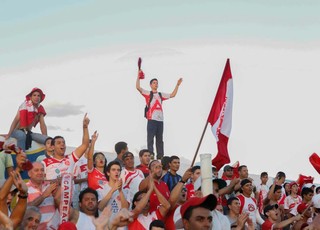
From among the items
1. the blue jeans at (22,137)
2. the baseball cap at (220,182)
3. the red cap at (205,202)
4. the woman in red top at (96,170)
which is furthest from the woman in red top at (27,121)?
the red cap at (205,202)

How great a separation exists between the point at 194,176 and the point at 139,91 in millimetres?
3880

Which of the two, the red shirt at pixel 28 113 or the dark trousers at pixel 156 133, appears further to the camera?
the dark trousers at pixel 156 133

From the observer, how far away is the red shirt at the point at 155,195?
8688mm

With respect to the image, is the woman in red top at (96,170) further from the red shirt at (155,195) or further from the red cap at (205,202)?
the red cap at (205,202)

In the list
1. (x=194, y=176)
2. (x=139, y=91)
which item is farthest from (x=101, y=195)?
(x=139, y=91)

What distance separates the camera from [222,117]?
10.2m

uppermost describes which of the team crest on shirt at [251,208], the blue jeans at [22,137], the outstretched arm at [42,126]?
the outstretched arm at [42,126]

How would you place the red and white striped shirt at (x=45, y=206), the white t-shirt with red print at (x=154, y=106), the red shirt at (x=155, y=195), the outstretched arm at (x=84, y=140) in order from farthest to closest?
the white t-shirt with red print at (x=154, y=106) → the outstretched arm at (x=84, y=140) → the red shirt at (x=155, y=195) → the red and white striped shirt at (x=45, y=206)

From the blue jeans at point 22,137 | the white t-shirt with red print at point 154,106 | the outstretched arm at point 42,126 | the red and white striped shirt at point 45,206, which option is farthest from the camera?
the white t-shirt with red print at point 154,106

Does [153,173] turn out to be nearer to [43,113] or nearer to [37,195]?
[37,195]

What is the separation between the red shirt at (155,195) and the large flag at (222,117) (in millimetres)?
917

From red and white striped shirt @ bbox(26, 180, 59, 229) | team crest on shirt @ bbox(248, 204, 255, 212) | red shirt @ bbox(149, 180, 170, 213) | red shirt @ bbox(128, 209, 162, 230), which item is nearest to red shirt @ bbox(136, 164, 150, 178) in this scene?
red shirt @ bbox(149, 180, 170, 213)

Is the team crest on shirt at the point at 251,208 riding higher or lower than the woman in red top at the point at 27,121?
lower

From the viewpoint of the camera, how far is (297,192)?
13250 mm
